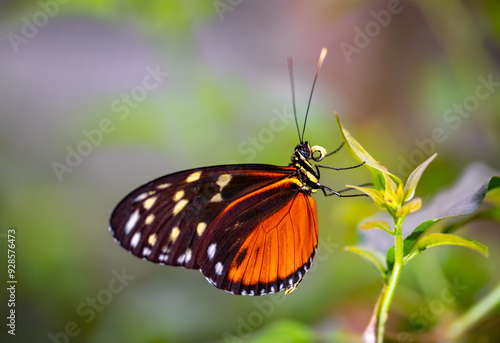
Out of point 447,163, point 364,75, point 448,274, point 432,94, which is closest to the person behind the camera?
point 448,274

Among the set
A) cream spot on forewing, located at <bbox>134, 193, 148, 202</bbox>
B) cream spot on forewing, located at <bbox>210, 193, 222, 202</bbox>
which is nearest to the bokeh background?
cream spot on forewing, located at <bbox>210, 193, 222, 202</bbox>

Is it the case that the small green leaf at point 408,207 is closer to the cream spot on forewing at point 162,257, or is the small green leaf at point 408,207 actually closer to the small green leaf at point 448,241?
the small green leaf at point 448,241

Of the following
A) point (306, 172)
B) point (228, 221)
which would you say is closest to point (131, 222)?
point (228, 221)

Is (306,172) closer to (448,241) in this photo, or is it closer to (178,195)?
(178,195)

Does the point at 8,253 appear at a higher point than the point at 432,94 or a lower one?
higher

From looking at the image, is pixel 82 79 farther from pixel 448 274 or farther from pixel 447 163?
pixel 448 274

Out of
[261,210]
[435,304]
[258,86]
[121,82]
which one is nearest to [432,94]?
[258,86]

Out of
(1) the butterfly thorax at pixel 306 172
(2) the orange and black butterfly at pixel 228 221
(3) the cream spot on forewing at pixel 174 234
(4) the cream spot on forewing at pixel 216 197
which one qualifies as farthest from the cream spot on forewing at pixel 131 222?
(1) the butterfly thorax at pixel 306 172
